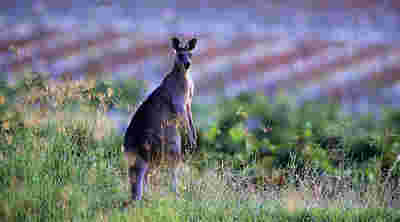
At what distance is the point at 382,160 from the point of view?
22.1 feet

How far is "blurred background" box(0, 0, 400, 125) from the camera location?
574 inches

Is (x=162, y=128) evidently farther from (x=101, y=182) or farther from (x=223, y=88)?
(x=223, y=88)

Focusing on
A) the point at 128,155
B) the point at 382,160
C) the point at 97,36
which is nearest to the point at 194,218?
the point at 128,155

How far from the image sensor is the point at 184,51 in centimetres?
566

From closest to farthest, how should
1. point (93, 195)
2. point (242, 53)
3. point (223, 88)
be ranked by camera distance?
1. point (93, 195)
2. point (223, 88)
3. point (242, 53)

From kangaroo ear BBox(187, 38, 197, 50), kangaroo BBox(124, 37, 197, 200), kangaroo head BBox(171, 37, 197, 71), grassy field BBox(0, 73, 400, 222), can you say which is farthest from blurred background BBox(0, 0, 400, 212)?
kangaroo ear BBox(187, 38, 197, 50)

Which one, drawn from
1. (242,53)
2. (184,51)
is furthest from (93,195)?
(242,53)

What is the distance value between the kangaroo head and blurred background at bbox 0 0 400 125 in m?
7.11

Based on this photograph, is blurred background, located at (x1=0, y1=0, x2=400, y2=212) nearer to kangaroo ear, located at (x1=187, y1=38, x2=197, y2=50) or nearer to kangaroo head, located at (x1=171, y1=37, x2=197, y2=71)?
kangaroo head, located at (x1=171, y1=37, x2=197, y2=71)

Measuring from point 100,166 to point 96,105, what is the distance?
2.02ft

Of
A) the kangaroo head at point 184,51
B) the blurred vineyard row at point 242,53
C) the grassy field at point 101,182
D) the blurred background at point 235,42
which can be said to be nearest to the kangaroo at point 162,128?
the kangaroo head at point 184,51

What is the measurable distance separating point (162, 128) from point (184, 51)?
84 cm

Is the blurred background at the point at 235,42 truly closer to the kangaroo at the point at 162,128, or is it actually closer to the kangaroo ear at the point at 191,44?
the kangaroo at the point at 162,128

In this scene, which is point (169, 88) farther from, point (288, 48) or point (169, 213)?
point (288, 48)
